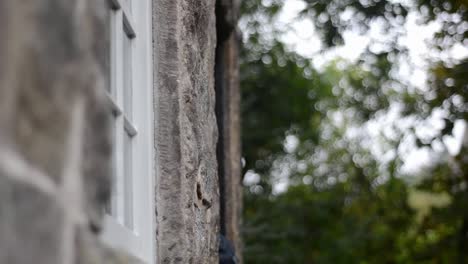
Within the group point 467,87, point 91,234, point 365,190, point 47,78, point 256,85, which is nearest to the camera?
point 47,78

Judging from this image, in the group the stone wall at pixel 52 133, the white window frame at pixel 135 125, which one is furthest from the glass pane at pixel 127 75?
the stone wall at pixel 52 133

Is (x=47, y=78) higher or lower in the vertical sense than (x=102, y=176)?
higher

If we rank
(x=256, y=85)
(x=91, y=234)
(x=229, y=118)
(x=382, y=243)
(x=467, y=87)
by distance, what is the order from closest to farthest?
1. (x=91, y=234)
2. (x=229, y=118)
3. (x=467, y=87)
4. (x=256, y=85)
5. (x=382, y=243)

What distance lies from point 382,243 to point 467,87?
481cm

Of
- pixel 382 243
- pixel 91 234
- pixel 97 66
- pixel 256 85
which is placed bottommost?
pixel 382 243

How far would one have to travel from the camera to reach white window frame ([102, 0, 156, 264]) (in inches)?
119

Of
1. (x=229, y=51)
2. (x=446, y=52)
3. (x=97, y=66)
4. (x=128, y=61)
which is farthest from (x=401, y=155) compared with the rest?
(x=97, y=66)

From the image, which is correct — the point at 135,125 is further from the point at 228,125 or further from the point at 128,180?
the point at 228,125

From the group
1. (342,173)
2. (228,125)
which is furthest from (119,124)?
(342,173)

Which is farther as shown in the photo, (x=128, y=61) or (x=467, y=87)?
(x=467, y=87)

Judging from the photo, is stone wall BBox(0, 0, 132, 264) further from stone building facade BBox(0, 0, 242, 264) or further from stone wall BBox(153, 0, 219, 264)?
stone wall BBox(153, 0, 219, 264)

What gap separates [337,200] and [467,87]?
15.6 ft

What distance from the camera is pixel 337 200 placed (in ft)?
48.9

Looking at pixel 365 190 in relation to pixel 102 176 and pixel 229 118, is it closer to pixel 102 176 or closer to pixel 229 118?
pixel 229 118
